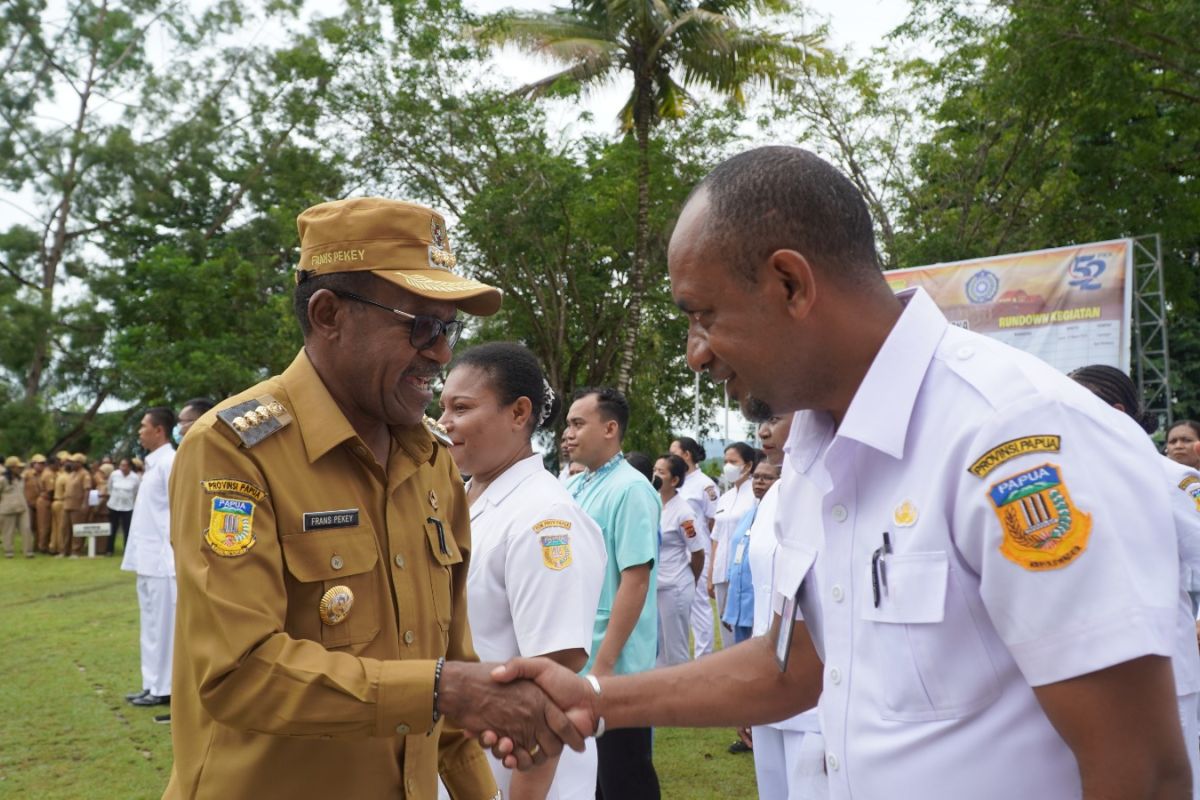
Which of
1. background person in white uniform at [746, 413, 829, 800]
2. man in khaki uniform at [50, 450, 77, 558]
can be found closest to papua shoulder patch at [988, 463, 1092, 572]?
background person in white uniform at [746, 413, 829, 800]

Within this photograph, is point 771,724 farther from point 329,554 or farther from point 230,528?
point 230,528

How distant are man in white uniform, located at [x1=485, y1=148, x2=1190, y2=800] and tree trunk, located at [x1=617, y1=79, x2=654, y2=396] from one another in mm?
17854

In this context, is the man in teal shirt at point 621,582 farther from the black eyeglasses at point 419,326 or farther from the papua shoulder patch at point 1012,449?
the papua shoulder patch at point 1012,449

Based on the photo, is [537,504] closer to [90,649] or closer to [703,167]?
[90,649]

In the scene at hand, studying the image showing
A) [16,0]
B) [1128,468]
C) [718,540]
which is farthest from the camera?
[16,0]

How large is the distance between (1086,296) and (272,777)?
1375 cm

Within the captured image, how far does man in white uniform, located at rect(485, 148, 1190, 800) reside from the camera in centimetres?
142

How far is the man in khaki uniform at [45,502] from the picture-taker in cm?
2258

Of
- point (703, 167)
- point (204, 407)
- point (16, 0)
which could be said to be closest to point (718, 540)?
point (204, 407)

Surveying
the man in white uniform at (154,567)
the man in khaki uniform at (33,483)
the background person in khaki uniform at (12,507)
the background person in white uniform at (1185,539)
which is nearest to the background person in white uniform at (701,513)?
the man in white uniform at (154,567)

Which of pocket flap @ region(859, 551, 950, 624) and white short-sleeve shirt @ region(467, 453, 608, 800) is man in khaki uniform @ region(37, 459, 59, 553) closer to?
white short-sleeve shirt @ region(467, 453, 608, 800)

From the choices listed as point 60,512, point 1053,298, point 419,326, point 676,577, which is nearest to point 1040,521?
point 419,326

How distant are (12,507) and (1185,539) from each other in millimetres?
23306

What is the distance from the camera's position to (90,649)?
11.0 meters
